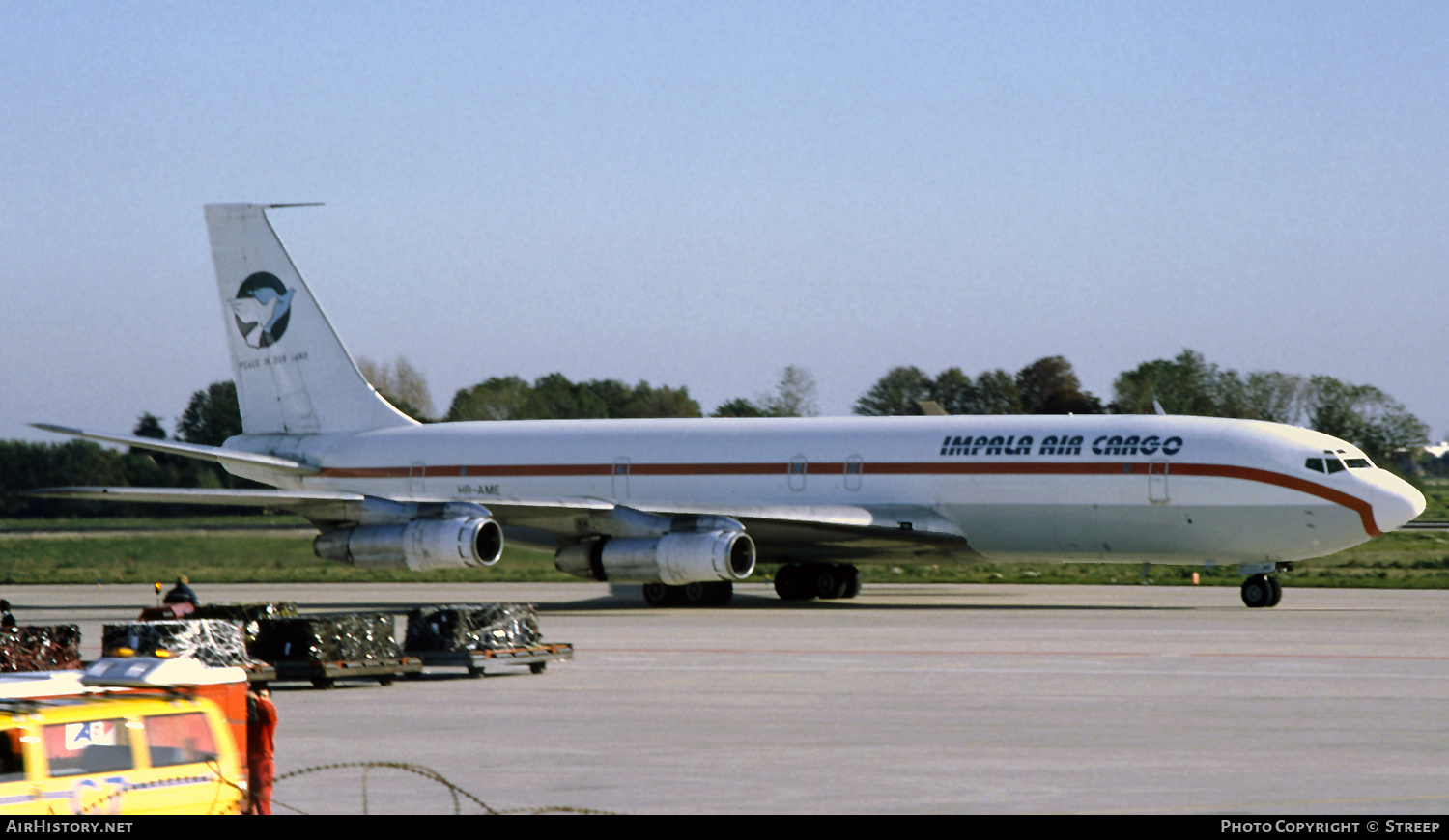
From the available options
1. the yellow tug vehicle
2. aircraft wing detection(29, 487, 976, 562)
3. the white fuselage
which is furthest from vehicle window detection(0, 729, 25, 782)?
the white fuselage

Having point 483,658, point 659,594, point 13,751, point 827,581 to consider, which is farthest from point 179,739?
point 827,581

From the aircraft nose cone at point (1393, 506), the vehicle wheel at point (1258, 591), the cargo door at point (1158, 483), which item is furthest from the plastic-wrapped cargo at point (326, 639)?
the aircraft nose cone at point (1393, 506)

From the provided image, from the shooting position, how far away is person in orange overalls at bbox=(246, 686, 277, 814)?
11195 millimetres

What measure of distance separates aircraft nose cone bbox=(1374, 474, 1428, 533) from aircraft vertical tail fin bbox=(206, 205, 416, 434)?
77.7 feet

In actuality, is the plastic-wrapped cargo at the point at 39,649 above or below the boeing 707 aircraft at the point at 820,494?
below

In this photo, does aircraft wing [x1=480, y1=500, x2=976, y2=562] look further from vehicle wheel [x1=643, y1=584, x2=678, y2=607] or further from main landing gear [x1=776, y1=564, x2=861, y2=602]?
vehicle wheel [x1=643, y1=584, x2=678, y2=607]

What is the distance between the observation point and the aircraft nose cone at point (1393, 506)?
3253 centimetres

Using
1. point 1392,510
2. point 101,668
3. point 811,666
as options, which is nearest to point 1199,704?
point 811,666

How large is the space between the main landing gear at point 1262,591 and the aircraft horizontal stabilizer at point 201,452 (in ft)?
76.7

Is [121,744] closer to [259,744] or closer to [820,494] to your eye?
[259,744]

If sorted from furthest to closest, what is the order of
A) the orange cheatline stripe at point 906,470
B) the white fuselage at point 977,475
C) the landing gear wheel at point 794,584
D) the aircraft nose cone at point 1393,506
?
the landing gear wheel at point 794,584 → the white fuselage at point 977,475 → the orange cheatline stripe at point 906,470 → the aircraft nose cone at point 1393,506

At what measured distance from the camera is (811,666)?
23.2 m

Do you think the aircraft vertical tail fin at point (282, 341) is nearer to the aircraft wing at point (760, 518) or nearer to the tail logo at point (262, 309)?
the tail logo at point (262, 309)
